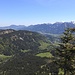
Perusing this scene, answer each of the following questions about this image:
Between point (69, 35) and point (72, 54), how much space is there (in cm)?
386

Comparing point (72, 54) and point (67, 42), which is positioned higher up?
point (67, 42)

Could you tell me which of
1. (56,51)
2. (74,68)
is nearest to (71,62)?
(74,68)

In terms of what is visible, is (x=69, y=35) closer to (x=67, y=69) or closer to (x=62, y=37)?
(x=62, y=37)

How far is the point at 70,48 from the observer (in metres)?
36.0

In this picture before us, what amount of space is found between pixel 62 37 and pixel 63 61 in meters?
4.86

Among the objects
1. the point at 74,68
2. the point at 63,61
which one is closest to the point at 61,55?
the point at 63,61

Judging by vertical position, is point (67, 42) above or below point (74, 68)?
above

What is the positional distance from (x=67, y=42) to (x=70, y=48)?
6.20 feet

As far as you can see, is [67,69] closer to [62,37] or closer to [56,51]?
[56,51]

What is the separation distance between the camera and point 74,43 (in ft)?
125

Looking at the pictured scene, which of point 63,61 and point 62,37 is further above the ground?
point 62,37

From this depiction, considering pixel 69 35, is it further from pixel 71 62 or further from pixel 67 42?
pixel 71 62

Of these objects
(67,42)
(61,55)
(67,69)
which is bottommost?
(67,69)

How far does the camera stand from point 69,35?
37062mm
